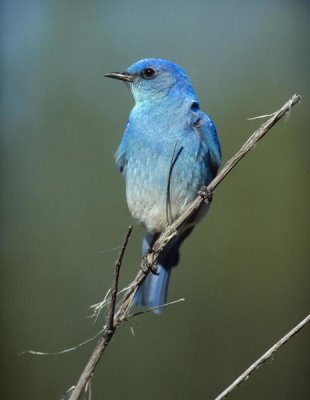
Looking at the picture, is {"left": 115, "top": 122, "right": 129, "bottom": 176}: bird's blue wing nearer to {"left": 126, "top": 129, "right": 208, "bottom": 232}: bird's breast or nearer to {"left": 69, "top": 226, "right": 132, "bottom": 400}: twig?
{"left": 126, "top": 129, "right": 208, "bottom": 232}: bird's breast

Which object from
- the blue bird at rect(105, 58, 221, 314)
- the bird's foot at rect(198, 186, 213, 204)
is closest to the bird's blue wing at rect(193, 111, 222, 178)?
the blue bird at rect(105, 58, 221, 314)

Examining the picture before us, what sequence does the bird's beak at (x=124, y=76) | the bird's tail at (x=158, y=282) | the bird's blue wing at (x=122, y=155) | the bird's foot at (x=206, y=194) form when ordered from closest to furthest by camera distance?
the bird's foot at (x=206, y=194)
the bird's blue wing at (x=122, y=155)
the bird's beak at (x=124, y=76)
the bird's tail at (x=158, y=282)

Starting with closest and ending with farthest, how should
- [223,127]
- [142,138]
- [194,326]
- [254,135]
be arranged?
[254,135] < [142,138] < [194,326] < [223,127]

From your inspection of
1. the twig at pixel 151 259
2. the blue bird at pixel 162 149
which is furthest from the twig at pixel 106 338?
the blue bird at pixel 162 149

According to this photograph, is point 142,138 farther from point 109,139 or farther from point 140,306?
point 109,139

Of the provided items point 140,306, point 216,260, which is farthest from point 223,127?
point 140,306

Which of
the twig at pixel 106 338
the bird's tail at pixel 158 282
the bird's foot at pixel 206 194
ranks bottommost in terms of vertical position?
the bird's tail at pixel 158 282

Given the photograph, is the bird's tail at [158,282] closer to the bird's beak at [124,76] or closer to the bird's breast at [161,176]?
Result: the bird's breast at [161,176]

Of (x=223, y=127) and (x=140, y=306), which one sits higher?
(x=223, y=127)
